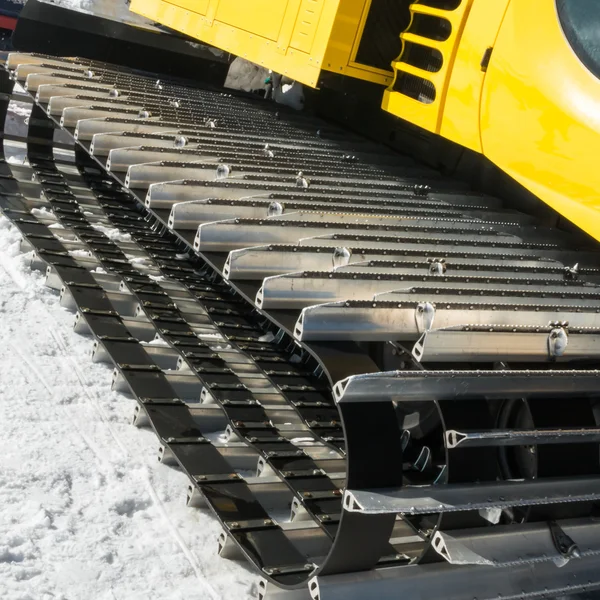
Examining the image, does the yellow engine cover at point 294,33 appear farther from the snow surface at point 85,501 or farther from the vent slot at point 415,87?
the snow surface at point 85,501

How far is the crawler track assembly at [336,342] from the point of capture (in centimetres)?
234

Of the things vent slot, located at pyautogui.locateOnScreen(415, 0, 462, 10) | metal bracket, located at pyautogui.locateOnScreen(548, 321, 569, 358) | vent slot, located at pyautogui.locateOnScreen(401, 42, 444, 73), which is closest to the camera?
metal bracket, located at pyautogui.locateOnScreen(548, 321, 569, 358)

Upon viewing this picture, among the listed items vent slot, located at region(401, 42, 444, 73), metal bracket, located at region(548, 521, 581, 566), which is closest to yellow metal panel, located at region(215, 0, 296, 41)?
vent slot, located at region(401, 42, 444, 73)

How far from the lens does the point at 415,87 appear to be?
14.0 feet

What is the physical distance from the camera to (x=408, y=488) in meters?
2.25

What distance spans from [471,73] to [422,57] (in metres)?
0.57

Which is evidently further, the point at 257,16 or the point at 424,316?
the point at 257,16

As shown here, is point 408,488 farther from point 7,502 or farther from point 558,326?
point 7,502

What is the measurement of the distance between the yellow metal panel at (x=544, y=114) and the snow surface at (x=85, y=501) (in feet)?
5.63

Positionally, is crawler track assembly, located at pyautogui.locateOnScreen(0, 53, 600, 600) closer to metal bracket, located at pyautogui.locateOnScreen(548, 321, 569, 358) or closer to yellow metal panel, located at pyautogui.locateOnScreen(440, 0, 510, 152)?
metal bracket, located at pyautogui.locateOnScreen(548, 321, 569, 358)

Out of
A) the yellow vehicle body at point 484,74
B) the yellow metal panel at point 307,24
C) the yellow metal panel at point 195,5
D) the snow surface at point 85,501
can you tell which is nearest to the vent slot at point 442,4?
the yellow vehicle body at point 484,74

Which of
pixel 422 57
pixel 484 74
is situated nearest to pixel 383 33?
pixel 422 57

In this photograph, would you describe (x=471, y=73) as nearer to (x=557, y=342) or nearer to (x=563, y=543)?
(x=557, y=342)

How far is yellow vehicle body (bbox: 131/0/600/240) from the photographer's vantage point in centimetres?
323
